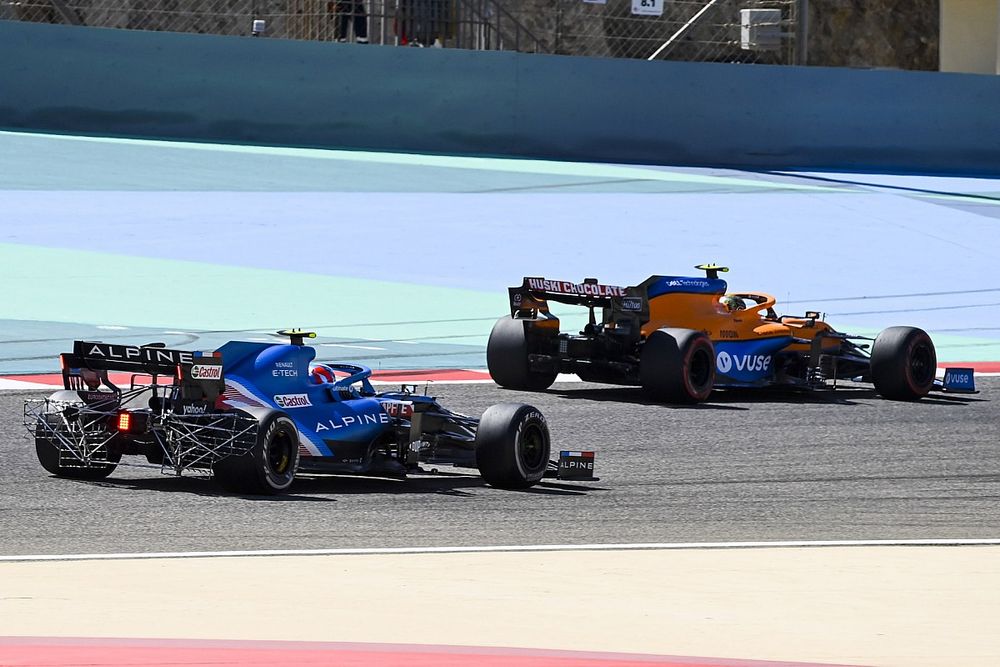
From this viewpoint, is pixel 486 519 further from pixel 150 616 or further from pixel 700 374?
pixel 700 374

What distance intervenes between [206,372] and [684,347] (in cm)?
508

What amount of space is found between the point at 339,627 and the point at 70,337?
10420 millimetres

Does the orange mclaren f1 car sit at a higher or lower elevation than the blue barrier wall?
lower

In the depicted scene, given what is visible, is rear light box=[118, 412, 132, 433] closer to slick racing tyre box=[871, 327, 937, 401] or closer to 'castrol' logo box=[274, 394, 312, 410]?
'castrol' logo box=[274, 394, 312, 410]

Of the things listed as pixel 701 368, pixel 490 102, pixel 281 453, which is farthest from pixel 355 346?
pixel 490 102

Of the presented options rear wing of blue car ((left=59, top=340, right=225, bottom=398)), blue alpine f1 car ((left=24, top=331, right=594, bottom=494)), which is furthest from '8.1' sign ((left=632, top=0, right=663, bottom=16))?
rear wing of blue car ((left=59, top=340, right=225, bottom=398))

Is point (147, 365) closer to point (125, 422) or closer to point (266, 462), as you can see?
point (125, 422)

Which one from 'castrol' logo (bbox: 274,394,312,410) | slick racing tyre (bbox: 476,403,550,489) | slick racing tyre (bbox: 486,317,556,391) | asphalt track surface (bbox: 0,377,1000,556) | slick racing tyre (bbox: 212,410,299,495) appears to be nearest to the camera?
asphalt track surface (bbox: 0,377,1000,556)

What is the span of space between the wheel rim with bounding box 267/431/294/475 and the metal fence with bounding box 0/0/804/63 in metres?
17.8

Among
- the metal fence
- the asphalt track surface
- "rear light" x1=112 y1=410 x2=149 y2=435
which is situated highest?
the metal fence

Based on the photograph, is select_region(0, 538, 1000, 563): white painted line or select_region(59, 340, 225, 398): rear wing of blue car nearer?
select_region(0, 538, 1000, 563): white painted line

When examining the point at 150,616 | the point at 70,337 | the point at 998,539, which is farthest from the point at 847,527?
the point at 70,337

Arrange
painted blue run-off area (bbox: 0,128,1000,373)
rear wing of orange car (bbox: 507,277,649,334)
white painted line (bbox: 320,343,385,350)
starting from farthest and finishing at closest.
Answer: painted blue run-off area (bbox: 0,128,1000,373) → white painted line (bbox: 320,343,385,350) → rear wing of orange car (bbox: 507,277,649,334)

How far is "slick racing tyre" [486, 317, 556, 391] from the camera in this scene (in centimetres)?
1453
